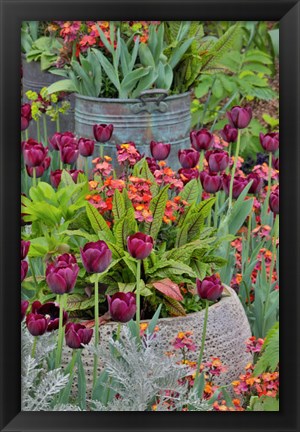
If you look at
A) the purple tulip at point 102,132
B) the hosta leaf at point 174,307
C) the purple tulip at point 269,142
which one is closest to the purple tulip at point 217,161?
the purple tulip at point 269,142

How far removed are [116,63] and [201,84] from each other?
449mm

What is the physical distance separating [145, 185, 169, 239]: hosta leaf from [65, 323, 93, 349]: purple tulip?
1.38 ft

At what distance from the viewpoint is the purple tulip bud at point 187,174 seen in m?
2.81

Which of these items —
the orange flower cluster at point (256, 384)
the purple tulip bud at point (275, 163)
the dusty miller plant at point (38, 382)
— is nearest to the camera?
the dusty miller plant at point (38, 382)

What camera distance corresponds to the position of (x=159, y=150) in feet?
9.13

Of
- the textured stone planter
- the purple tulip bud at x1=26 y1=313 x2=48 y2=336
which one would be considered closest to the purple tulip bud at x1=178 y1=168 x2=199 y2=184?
the textured stone planter

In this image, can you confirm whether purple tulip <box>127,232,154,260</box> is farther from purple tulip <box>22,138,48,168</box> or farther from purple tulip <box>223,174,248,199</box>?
purple tulip <box>223,174,248,199</box>

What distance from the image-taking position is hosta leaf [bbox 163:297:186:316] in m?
2.57

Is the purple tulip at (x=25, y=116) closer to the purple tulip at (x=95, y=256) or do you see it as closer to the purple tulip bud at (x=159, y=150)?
the purple tulip bud at (x=159, y=150)

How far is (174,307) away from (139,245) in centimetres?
36

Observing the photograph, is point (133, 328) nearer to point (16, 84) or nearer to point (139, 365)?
point (139, 365)

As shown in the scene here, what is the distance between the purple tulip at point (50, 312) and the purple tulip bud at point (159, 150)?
1.91 feet

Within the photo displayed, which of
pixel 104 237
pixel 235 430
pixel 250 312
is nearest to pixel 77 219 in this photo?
pixel 104 237
